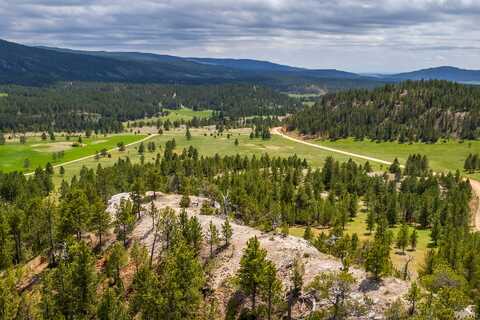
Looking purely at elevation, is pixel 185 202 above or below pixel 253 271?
below

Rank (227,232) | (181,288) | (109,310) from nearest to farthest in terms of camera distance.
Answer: (109,310) → (181,288) → (227,232)

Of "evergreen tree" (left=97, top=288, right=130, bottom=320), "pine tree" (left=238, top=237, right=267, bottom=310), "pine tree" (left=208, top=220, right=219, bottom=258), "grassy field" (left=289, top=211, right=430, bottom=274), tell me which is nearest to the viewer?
"evergreen tree" (left=97, top=288, right=130, bottom=320)

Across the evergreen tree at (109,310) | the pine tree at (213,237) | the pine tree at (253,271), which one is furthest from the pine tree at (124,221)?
the pine tree at (253,271)

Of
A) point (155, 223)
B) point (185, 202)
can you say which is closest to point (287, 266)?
point (155, 223)

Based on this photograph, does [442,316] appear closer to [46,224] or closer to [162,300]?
[162,300]

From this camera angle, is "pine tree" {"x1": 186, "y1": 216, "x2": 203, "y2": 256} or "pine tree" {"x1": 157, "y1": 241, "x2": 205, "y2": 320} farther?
"pine tree" {"x1": 186, "y1": 216, "x2": 203, "y2": 256}

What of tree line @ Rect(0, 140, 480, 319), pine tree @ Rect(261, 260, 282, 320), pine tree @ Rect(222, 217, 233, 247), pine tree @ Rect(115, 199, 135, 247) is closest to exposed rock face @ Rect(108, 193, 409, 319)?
pine tree @ Rect(222, 217, 233, 247)

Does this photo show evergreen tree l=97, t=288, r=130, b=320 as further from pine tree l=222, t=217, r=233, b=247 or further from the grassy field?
the grassy field

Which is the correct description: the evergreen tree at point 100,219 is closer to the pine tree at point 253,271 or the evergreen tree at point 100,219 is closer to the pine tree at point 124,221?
the pine tree at point 124,221

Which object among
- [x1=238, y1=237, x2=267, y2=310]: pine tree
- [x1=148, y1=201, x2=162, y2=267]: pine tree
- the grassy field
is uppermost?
[x1=238, y1=237, x2=267, y2=310]: pine tree

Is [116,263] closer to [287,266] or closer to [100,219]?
[100,219]

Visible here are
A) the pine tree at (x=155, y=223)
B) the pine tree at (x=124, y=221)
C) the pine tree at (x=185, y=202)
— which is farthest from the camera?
the pine tree at (x=185, y=202)
